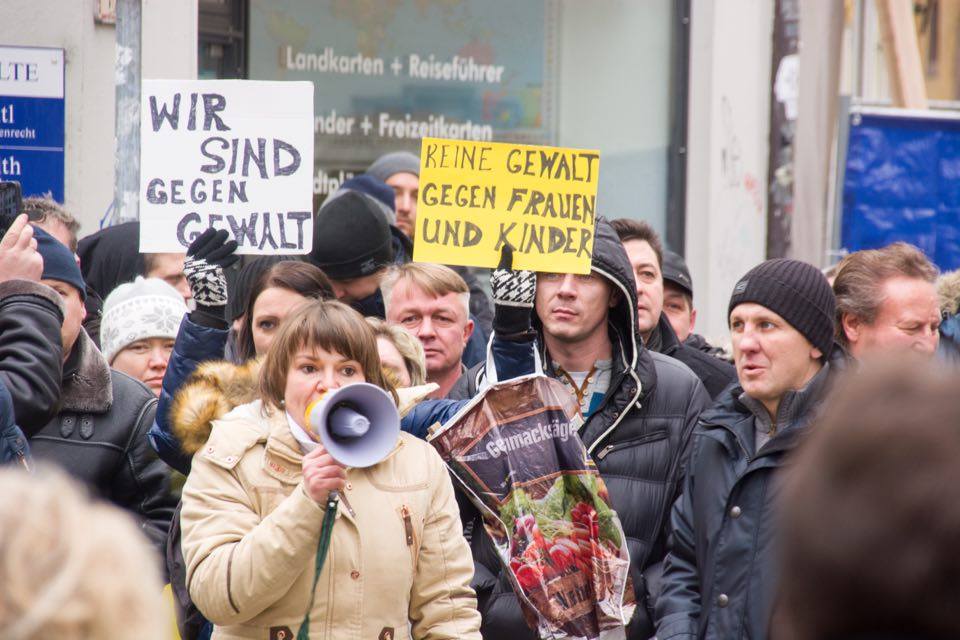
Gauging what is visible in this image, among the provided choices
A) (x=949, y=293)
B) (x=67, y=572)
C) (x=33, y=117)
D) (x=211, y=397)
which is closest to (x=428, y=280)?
(x=211, y=397)

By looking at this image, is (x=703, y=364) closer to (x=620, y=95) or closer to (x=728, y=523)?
(x=728, y=523)

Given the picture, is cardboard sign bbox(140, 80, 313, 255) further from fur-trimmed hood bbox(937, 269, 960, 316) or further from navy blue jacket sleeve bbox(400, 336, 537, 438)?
fur-trimmed hood bbox(937, 269, 960, 316)

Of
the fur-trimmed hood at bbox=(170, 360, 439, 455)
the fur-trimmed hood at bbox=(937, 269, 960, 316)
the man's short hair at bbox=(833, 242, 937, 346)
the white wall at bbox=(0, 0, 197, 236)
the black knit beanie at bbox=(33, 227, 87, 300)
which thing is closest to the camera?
the fur-trimmed hood at bbox=(170, 360, 439, 455)

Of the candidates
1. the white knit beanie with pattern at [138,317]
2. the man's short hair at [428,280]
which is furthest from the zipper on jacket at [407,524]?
the white knit beanie with pattern at [138,317]

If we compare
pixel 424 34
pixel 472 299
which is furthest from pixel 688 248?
pixel 472 299

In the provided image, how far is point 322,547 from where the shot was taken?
11.1ft

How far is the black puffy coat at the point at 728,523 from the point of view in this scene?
3.82 m

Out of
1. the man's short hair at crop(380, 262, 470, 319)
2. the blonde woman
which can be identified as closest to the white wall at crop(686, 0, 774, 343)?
the man's short hair at crop(380, 262, 470, 319)

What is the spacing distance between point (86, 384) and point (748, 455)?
6.53 feet

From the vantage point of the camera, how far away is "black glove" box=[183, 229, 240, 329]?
421 centimetres

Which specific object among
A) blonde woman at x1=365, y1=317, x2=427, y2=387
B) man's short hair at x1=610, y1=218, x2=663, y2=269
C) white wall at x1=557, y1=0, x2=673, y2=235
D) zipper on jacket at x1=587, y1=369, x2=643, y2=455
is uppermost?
white wall at x1=557, y1=0, x2=673, y2=235

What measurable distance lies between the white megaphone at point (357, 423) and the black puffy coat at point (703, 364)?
2306 millimetres

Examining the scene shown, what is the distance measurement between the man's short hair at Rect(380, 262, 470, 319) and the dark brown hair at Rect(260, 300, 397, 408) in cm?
140

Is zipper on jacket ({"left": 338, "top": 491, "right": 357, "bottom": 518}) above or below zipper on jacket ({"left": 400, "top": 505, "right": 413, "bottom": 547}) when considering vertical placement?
above
